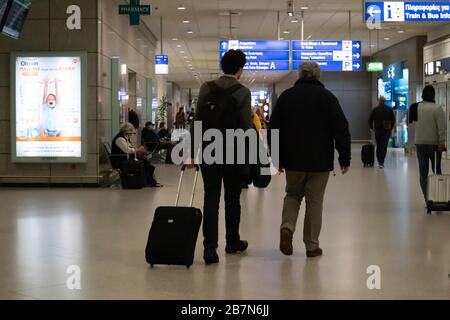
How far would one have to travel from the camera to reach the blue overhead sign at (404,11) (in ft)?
42.6

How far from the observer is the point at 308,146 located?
19.0 feet

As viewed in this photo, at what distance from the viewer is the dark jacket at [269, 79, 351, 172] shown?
5.77 m

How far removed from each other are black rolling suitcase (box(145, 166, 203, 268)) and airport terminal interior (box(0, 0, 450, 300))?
6 centimetres

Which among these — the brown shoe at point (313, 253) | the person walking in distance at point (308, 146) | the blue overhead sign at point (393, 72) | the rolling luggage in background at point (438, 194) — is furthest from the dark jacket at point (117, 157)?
the blue overhead sign at point (393, 72)

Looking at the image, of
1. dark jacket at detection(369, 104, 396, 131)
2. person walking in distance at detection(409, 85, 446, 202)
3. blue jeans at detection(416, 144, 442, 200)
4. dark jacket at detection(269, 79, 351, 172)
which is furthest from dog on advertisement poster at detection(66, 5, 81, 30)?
dark jacket at detection(369, 104, 396, 131)

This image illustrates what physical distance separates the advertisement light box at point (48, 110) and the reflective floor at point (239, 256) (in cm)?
224

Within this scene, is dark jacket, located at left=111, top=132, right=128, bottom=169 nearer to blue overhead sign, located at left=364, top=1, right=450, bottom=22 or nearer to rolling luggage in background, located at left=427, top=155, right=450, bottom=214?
blue overhead sign, located at left=364, top=1, right=450, bottom=22

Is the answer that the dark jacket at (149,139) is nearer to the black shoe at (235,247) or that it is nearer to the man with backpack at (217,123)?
the black shoe at (235,247)

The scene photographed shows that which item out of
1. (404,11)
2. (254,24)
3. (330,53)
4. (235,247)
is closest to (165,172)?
(330,53)

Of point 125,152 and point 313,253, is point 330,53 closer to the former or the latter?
point 125,152
